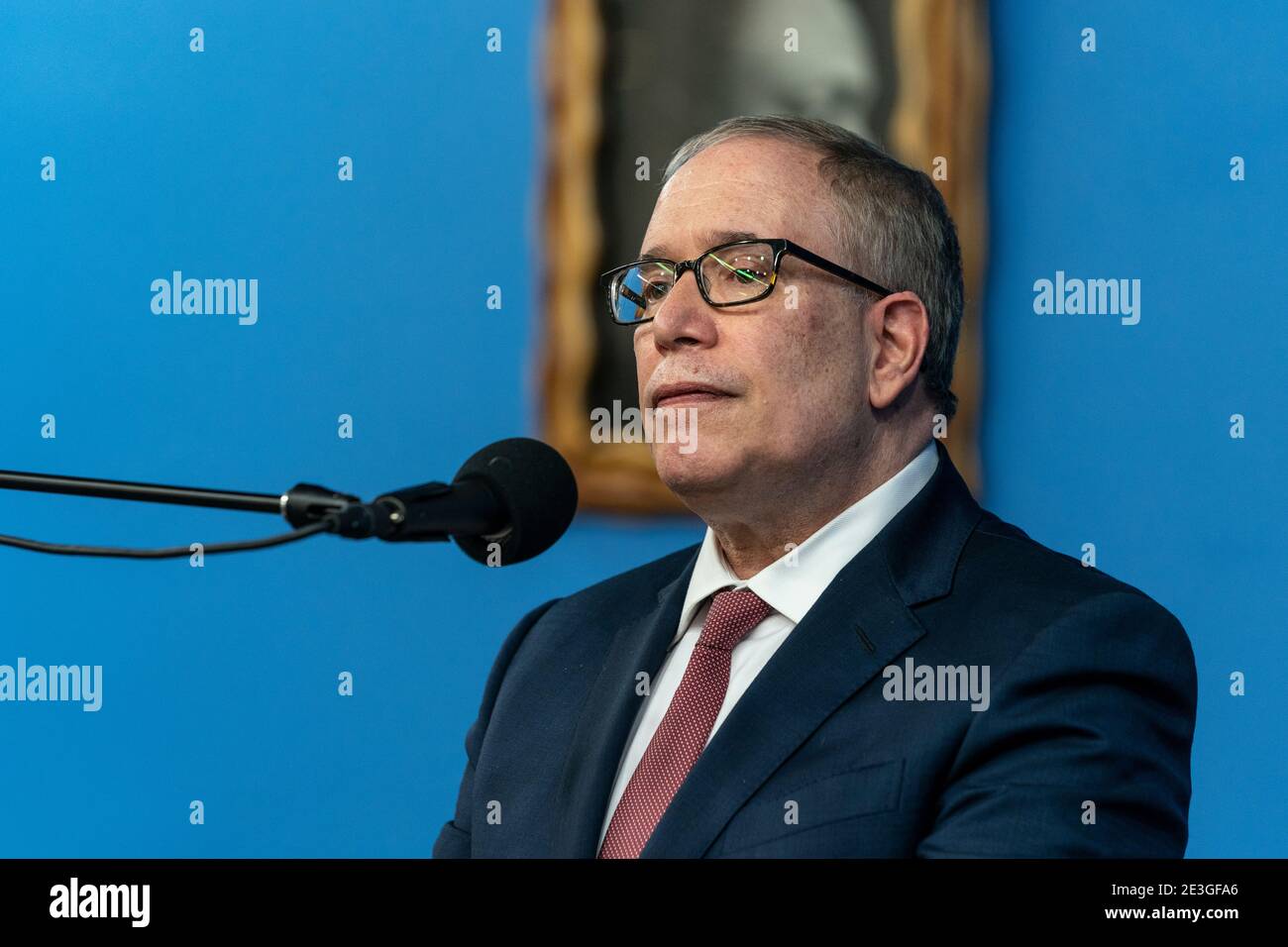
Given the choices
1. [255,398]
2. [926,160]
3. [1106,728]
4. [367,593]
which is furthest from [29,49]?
[1106,728]

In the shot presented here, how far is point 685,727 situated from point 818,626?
0.19 meters

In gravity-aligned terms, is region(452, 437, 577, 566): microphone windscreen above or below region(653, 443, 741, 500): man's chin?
below

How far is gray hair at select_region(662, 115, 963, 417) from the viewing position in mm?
1744

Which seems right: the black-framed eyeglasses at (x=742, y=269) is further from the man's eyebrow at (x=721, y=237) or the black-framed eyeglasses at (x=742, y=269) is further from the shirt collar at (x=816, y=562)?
the shirt collar at (x=816, y=562)

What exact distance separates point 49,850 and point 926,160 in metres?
1.95

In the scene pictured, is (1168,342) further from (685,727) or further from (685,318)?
(685,727)

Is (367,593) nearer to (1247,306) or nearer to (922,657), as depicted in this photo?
(922,657)

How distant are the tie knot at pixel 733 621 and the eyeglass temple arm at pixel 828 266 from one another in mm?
392

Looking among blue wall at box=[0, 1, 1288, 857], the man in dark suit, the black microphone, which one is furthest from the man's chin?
blue wall at box=[0, 1, 1288, 857]

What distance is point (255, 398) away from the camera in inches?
101

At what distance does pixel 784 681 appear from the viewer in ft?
4.97

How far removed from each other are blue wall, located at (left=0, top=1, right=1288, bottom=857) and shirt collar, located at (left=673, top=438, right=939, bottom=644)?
685 mm

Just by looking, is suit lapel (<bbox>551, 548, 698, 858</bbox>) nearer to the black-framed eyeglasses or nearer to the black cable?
the black-framed eyeglasses

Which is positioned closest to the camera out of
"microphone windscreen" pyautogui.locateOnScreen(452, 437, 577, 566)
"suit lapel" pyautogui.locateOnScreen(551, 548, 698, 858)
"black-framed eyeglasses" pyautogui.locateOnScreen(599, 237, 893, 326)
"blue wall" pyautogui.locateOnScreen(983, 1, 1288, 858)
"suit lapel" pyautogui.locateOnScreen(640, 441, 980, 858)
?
"microphone windscreen" pyautogui.locateOnScreen(452, 437, 577, 566)
